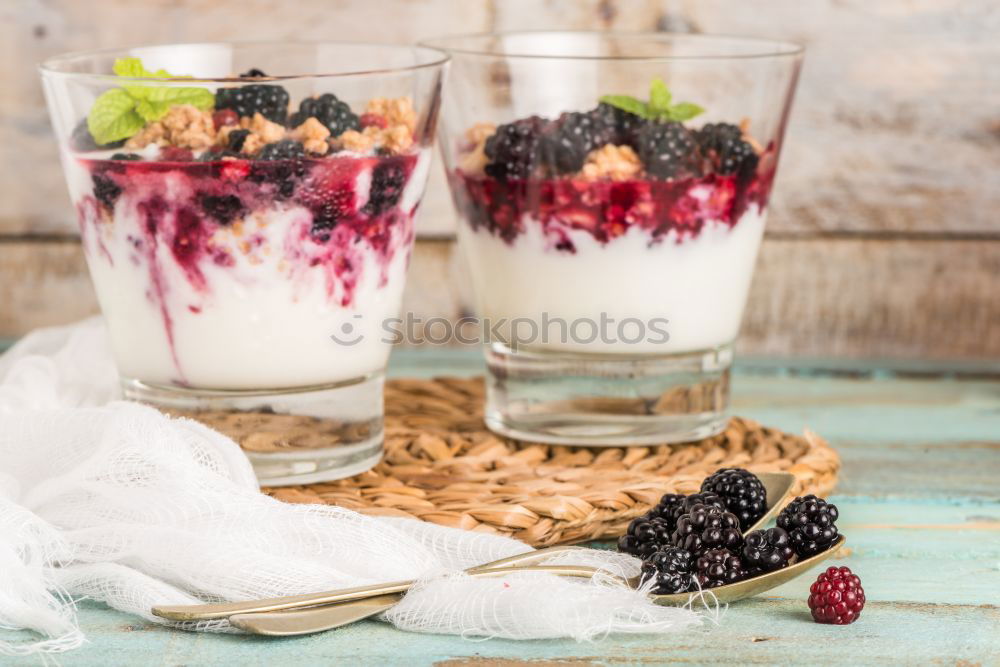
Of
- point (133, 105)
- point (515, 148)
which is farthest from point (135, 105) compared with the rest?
point (515, 148)

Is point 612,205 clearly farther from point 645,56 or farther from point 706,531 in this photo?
point 706,531

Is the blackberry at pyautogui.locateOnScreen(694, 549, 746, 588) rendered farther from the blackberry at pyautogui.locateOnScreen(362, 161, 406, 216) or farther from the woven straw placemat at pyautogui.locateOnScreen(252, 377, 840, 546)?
the blackberry at pyautogui.locateOnScreen(362, 161, 406, 216)

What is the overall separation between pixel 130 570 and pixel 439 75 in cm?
53

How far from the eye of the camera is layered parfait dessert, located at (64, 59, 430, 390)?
3.57 feet

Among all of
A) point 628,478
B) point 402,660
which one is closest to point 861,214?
point 628,478

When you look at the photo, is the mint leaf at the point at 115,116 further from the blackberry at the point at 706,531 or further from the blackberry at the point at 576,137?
the blackberry at the point at 706,531

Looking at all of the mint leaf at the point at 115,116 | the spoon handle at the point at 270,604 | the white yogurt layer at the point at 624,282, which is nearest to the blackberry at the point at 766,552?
the spoon handle at the point at 270,604

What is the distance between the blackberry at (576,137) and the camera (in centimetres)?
123

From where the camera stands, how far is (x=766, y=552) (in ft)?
3.12

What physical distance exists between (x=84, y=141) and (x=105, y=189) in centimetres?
5

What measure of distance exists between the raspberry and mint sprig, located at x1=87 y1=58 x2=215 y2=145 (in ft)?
2.04

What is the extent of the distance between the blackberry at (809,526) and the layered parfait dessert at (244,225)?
0.44 metres

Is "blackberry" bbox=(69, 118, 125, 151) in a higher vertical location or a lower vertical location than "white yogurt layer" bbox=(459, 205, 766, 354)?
higher

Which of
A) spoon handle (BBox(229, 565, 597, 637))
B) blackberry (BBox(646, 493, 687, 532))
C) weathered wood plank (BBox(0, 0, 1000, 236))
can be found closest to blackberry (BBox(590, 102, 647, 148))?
blackberry (BBox(646, 493, 687, 532))
